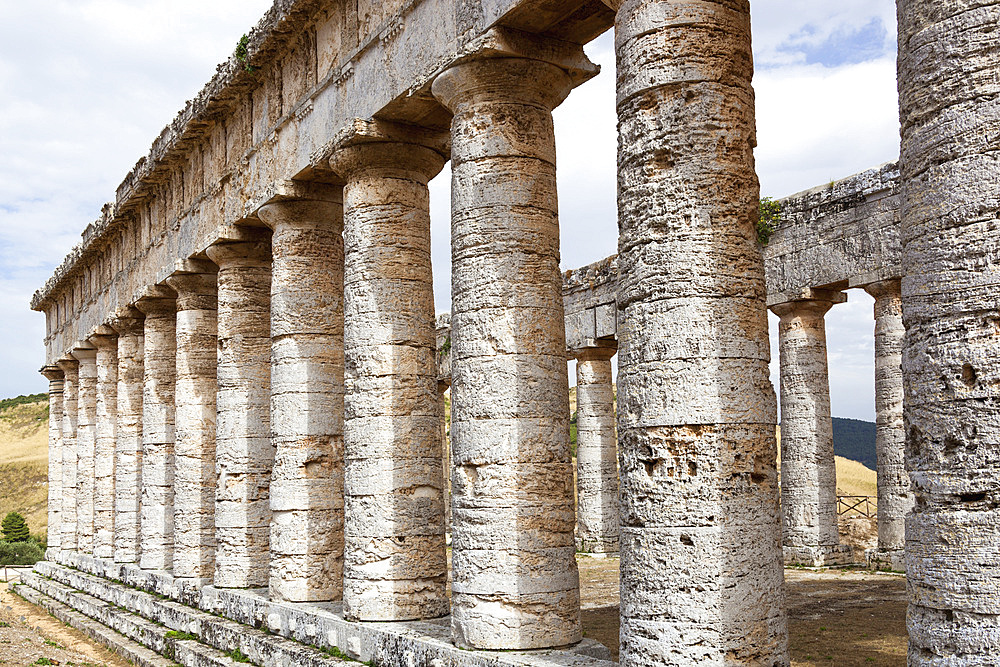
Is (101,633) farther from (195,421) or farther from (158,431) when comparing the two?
(195,421)

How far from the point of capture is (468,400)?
953cm

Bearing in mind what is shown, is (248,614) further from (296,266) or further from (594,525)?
(594,525)

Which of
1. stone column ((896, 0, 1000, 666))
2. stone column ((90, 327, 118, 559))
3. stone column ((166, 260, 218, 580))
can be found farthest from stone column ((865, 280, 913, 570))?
stone column ((90, 327, 118, 559))

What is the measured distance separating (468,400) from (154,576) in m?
11.1

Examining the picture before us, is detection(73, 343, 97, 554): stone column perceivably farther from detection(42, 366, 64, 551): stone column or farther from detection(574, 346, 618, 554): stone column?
detection(574, 346, 618, 554): stone column

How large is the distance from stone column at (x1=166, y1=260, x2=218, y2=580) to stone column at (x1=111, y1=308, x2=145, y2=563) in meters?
4.34

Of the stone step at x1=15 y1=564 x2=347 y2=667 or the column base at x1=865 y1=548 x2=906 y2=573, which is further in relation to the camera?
the column base at x1=865 y1=548 x2=906 y2=573

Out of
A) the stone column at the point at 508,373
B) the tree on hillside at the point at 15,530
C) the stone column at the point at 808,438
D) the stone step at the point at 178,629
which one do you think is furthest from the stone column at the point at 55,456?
the stone column at the point at 508,373

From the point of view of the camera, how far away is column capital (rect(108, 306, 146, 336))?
2150 centimetres

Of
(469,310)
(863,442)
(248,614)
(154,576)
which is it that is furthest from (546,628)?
(863,442)

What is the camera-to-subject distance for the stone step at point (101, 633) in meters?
14.9

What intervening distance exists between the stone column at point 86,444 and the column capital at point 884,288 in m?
19.0

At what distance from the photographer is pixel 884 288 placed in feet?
60.1

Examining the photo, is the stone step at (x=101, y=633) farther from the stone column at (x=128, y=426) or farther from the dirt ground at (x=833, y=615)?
the dirt ground at (x=833, y=615)
